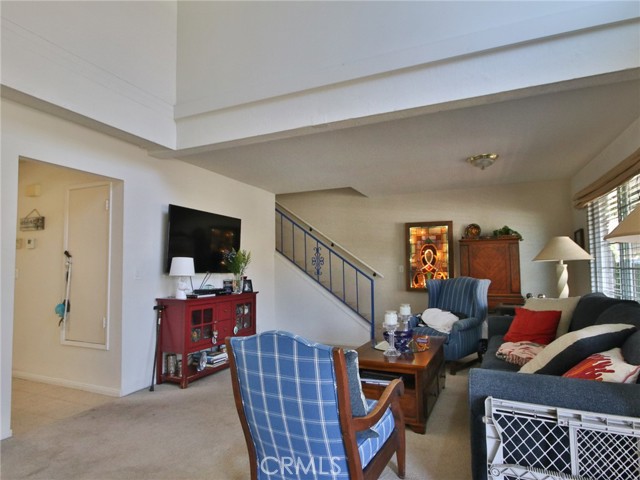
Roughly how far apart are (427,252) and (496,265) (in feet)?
3.58

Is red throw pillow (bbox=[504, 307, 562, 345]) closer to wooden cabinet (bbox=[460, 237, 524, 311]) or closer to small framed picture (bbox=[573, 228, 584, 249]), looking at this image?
wooden cabinet (bbox=[460, 237, 524, 311])

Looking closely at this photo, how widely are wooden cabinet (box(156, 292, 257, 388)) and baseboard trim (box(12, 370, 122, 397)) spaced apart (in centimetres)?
44

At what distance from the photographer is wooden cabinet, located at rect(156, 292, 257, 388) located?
12.3ft

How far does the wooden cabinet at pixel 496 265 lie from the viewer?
5.26 m

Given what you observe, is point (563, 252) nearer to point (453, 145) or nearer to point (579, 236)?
point (579, 236)

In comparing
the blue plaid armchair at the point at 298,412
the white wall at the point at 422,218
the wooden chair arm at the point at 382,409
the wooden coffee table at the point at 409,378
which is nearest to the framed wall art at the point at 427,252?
the white wall at the point at 422,218

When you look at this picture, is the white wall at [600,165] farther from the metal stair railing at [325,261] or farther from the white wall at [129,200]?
the white wall at [129,200]

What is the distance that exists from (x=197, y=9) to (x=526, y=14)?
2972mm

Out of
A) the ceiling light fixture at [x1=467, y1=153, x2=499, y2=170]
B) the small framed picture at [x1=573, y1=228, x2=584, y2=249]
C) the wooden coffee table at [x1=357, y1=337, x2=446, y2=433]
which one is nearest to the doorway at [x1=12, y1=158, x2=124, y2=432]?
the wooden coffee table at [x1=357, y1=337, x2=446, y2=433]

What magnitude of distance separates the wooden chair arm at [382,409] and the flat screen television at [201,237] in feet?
9.69

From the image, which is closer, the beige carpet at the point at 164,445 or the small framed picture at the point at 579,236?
the beige carpet at the point at 164,445

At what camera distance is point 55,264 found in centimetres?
402

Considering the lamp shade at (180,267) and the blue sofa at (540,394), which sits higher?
the lamp shade at (180,267)

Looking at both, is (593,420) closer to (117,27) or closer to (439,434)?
(439,434)
